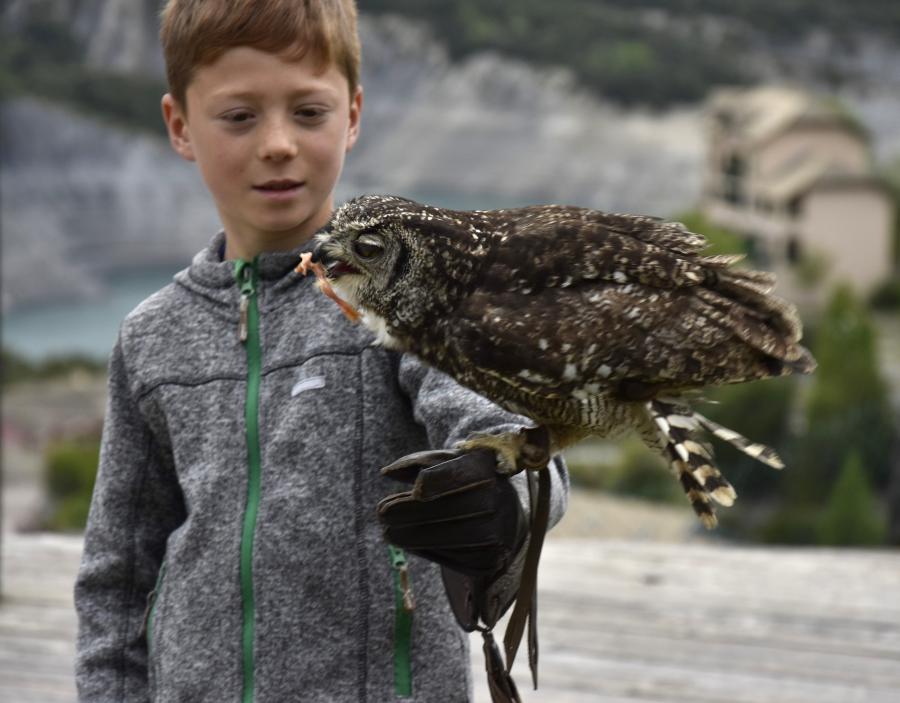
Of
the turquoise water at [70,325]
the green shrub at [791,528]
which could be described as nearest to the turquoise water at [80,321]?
the turquoise water at [70,325]

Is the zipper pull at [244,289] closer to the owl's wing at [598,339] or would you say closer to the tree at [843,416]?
the owl's wing at [598,339]

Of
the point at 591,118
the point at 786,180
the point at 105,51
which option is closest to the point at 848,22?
the point at 591,118

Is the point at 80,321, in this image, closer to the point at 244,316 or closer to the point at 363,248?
the point at 244,316

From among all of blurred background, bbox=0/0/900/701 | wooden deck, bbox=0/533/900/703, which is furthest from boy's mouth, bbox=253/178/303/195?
blurred background, bbox=0/0/900/701

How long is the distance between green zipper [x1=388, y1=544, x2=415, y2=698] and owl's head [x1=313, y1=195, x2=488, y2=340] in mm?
264

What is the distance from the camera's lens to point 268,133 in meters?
Result: 1.13

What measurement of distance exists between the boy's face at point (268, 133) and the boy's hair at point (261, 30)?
10 millimetres

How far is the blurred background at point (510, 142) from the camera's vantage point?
516 inches

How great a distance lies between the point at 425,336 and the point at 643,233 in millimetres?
223

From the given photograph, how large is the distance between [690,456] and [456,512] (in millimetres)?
215

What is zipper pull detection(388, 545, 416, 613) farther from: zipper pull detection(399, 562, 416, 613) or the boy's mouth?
the boy's mouth

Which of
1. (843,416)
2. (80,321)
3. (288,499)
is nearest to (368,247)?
(288,499)

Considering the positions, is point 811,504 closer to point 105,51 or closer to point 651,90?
point 651,90

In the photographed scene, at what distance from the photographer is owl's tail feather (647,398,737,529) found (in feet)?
3.30
